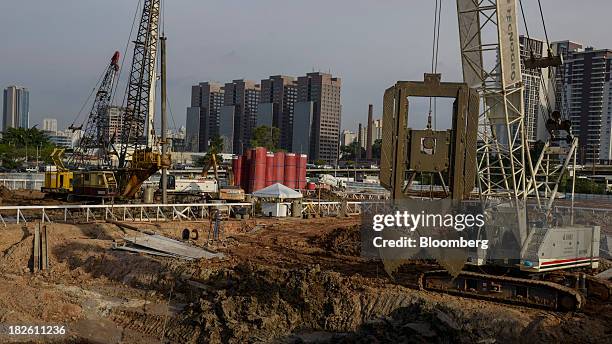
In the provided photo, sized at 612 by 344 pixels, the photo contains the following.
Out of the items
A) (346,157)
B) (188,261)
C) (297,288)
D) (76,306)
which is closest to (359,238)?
(188,261)

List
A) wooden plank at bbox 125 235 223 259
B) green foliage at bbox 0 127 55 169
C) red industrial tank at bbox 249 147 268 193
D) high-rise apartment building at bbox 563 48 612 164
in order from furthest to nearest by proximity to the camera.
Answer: green foliage at bbox 0 127 55 169
high-rise apartment building at bbox 563 48 612 164
red industrial tank at bbox 249 147 268 193
wooden plank at bbox 125 235 223 259

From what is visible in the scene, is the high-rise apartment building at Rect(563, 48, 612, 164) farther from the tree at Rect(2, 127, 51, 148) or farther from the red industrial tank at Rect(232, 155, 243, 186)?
the tree at Rect(2, 127, 51, 148)

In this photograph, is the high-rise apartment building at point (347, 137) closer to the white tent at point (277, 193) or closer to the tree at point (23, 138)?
the tree at point (23, 138)

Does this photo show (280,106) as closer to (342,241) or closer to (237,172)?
(237,172)

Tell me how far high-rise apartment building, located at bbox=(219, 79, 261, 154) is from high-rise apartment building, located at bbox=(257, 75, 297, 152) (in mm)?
7203

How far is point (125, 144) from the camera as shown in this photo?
4069cm

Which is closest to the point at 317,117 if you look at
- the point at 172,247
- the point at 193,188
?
the point at 193,188

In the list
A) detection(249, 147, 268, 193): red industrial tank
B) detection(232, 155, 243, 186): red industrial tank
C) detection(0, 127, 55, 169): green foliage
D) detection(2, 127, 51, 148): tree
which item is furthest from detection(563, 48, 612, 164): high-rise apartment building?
detection(2, 127, 51, 148): tree

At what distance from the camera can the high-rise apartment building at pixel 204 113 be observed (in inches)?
7215

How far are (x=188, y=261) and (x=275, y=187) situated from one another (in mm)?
12391

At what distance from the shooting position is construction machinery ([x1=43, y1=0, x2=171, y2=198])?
105 ft

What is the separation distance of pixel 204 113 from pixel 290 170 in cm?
14454

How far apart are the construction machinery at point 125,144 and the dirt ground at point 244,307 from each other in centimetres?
1267

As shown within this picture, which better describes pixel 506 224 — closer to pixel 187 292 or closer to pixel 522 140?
pixel 522 140
